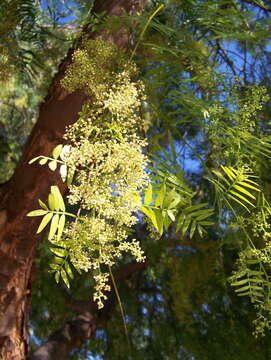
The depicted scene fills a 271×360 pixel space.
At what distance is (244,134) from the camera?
948mm

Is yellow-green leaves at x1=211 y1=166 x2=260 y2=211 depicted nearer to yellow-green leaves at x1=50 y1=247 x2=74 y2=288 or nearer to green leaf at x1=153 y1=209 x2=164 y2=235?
green leaf at x1=153 y1=209 x2=164 y2=235

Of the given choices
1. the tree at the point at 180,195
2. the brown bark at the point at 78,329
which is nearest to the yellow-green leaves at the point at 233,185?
the tree at the point at 180,195

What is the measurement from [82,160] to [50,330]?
9.98ft

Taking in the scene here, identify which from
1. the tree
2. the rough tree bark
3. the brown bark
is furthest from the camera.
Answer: the brown bark

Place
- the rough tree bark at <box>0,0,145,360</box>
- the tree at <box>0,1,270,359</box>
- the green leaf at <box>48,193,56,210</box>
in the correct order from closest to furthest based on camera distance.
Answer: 1. the green leaf at <box>48,193,56,210</box>
2. the tree at <box>0,1,270,359</box>
3. the rough tree bark at <box>0,0,145,360</box>

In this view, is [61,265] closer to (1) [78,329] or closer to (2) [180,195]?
(2) [180,195]

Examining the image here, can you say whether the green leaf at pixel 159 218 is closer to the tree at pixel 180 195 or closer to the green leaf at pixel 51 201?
the tree at pixel 180 195

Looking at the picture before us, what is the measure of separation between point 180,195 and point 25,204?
774 millimetres

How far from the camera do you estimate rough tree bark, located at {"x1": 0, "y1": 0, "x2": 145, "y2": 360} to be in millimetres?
1452

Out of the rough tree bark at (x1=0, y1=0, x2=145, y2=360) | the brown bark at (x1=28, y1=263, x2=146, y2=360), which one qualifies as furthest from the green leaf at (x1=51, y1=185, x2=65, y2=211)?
the brown bark at (x1=28, y1=263, x2=146, y2=360)

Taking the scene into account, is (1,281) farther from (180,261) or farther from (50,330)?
(50,330)

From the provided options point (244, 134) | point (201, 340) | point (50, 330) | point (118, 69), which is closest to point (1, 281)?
point (118, 69)

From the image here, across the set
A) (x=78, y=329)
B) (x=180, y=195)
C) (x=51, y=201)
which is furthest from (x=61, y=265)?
(x=78, y=329)

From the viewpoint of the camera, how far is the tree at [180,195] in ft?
3.18
